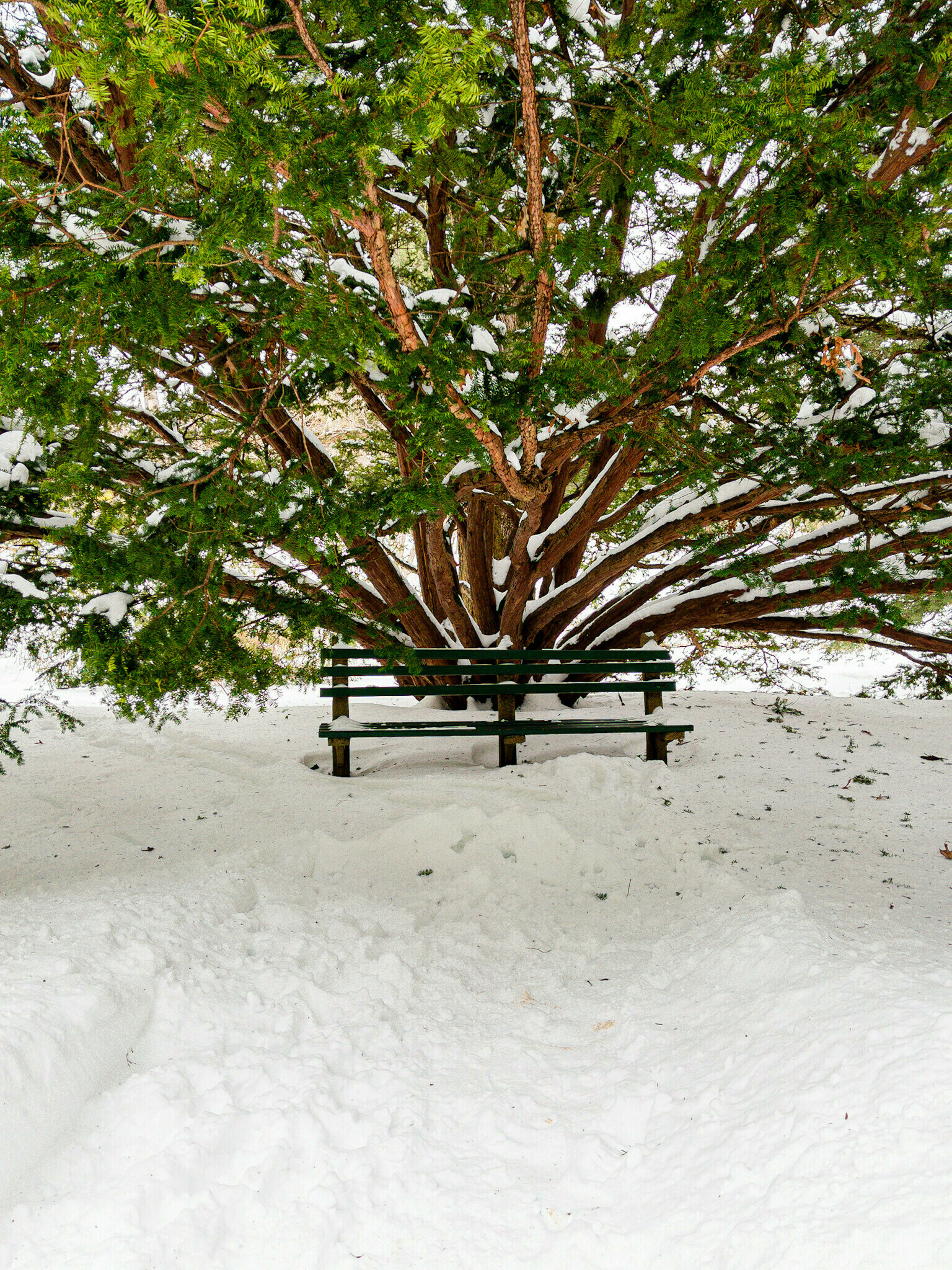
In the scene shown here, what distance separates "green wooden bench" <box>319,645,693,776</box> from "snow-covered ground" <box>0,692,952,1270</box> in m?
0.45

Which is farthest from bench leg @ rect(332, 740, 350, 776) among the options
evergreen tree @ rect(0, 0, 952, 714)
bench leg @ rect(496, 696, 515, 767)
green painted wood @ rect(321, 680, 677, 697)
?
bench leg @ rect(496, 696, 515, 767)

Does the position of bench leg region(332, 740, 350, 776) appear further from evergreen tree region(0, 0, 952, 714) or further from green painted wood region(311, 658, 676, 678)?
evergreen tree region(0, 0, 952, 714)

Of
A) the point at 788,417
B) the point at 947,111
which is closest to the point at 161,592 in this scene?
the point at 788,417

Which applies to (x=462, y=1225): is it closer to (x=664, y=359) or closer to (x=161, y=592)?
(x=161, y=592)

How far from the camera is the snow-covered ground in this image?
69.1 inches

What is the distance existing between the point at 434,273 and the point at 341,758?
3.67 m

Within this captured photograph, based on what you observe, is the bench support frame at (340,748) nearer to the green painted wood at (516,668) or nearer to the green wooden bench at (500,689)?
the green wooden bench at (500,689)

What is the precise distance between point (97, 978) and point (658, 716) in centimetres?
434

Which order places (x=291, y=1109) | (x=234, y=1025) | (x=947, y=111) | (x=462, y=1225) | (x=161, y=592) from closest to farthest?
(x=462, y=1225), (x=291, y=1109), (x=234, y=1025), (x=947, y=111), (x=161, y=592)

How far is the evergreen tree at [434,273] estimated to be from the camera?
2348 millimetres

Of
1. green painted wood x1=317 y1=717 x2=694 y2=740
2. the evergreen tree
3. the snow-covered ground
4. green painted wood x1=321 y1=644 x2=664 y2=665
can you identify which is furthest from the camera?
green painted wood x1=321 y1=644 x2=664 y2=665

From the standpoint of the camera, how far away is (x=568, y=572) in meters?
7.91

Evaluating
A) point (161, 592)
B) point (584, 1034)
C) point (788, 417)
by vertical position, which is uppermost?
point (788, 417)

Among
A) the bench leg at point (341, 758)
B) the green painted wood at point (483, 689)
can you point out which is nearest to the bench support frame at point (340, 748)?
the bench leg at point (341, 758)
